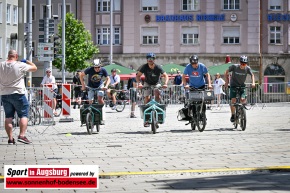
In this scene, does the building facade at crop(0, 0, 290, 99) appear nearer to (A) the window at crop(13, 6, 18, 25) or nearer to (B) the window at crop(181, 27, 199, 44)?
(B) the window at crop(181, 27, 199, 44)

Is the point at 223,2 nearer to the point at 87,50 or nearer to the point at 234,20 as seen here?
the point at 234,20

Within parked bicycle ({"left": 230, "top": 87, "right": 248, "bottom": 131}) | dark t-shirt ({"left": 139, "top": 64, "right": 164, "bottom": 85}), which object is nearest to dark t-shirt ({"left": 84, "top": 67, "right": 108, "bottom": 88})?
dark t-shirt ({"left": 139, "top": 64, "right": 164, "bottom": 85})

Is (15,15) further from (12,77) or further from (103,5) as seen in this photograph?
(12,77)

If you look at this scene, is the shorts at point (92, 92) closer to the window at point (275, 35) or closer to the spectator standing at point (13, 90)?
the spectator standing at point (13, 90)

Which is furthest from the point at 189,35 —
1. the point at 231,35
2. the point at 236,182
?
the point at 236,182

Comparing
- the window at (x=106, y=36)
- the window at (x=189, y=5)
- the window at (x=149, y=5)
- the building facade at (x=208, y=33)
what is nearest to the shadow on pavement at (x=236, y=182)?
the building facade at (x=208, y=33)

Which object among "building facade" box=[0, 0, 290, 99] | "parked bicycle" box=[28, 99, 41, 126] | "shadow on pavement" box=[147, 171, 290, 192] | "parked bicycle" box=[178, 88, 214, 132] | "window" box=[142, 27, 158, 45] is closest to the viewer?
"shadow on pavement" box=[147, 171, 290, 192]

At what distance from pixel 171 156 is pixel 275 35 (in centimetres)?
5714

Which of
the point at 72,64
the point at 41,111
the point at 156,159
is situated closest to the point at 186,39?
the point at 72,64

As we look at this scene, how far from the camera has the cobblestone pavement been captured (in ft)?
32.6

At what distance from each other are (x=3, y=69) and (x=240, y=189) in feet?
27.1

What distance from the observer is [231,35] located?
69562 millimetres

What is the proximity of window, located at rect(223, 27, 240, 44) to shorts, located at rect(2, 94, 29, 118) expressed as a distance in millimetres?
53817

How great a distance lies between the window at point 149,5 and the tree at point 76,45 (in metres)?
5.03
